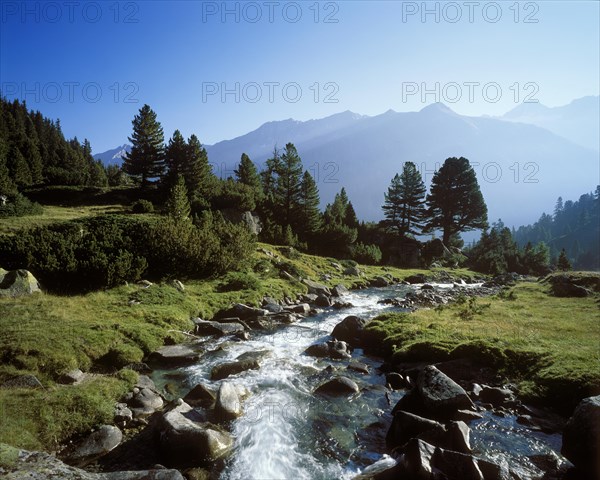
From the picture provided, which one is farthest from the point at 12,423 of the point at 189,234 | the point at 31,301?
the point at 189,234

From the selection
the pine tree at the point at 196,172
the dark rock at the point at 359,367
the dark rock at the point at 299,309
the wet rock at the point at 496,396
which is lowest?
the dark rock at the point at 299,309

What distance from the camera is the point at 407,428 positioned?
9.70 metres

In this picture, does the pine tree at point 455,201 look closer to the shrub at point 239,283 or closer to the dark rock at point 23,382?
the shrub at point 239,283

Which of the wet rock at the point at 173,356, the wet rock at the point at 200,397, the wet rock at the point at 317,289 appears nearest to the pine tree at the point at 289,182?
the wet rock at the point at 317,289

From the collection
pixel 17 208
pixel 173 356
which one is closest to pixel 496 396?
pixel 173 356

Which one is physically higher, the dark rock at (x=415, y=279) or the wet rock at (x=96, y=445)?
the wet rock at (x=96, y=445)

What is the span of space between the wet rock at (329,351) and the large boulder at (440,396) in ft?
20.0

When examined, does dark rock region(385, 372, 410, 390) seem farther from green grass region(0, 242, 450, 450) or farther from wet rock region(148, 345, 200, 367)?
green grass region(0, 242, 450, 450)

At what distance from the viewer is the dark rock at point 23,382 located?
10969mm

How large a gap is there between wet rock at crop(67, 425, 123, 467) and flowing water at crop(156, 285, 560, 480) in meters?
3.48

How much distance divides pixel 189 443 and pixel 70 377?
6.48m

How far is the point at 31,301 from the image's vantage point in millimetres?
17438

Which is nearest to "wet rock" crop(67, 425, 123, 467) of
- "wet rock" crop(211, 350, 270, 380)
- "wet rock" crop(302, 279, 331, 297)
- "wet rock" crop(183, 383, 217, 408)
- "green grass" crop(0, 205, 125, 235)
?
"wet rock" crop(183, 383, 217, 408)

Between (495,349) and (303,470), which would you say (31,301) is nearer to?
(303,470)
